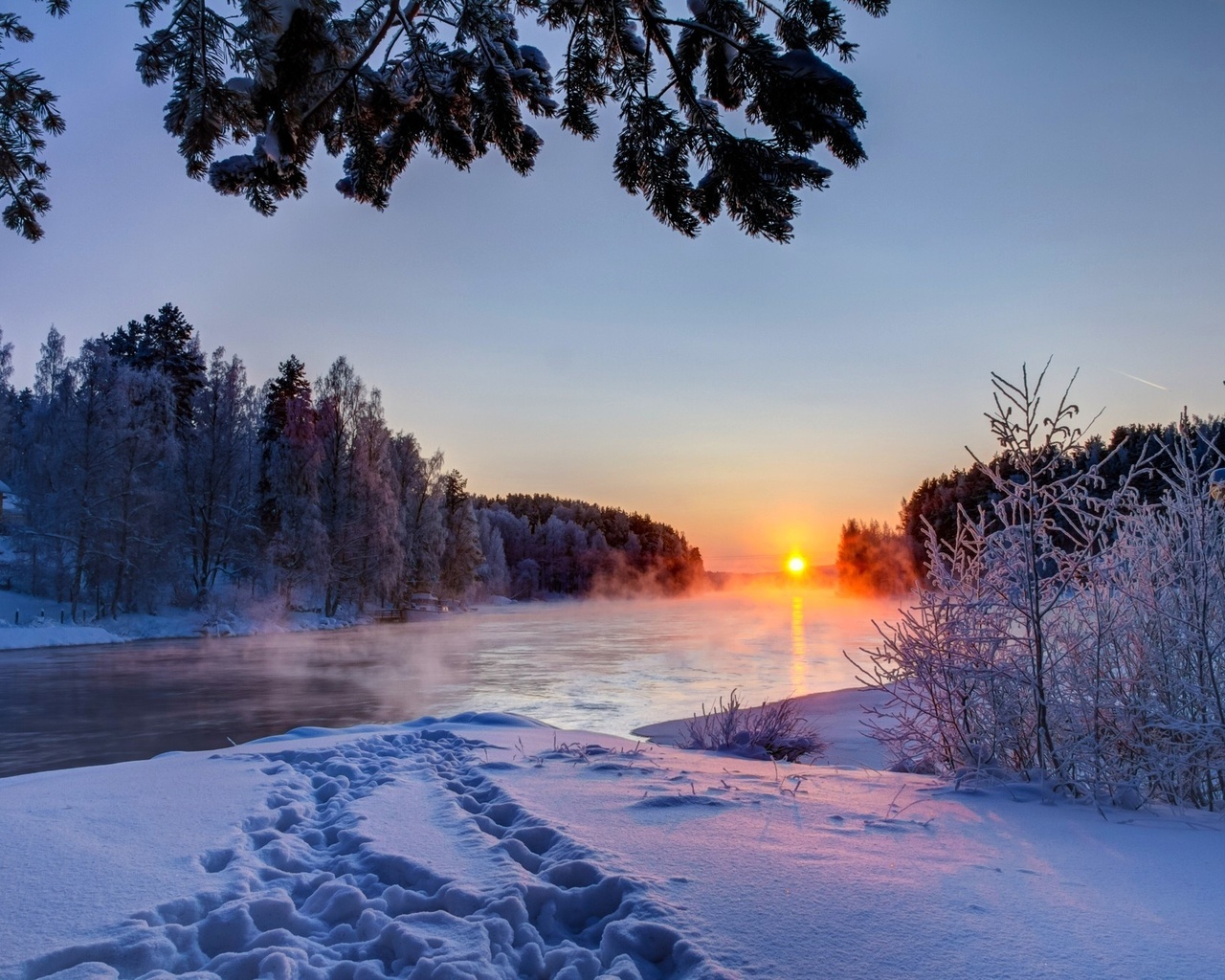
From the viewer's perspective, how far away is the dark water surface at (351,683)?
32.7ft

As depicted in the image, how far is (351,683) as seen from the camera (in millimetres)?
14945

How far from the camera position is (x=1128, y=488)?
4781 mm

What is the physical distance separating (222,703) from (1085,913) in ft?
43.3

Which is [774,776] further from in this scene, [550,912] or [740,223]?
[740,223]

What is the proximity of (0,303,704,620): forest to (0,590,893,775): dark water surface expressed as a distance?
704cm

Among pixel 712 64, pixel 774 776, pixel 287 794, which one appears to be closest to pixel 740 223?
pixel 712 64

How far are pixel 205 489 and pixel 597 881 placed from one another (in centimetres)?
3709

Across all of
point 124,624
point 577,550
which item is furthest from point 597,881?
point 577,550

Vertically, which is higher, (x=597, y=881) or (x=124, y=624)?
(x=597, y=881)

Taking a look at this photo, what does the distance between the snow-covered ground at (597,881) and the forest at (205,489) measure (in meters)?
31.3

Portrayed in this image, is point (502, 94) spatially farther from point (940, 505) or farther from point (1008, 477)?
point (940, 505)

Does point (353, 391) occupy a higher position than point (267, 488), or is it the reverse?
point (353, 391)

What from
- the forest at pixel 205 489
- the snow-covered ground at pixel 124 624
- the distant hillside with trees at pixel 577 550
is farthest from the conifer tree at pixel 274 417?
the distant hillside with trees at pixel 577 550

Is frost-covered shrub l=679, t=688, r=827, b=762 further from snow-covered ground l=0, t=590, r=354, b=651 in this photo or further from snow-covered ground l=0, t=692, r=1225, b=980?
snow-covered ground l=0, t=590, r=354, b=651
